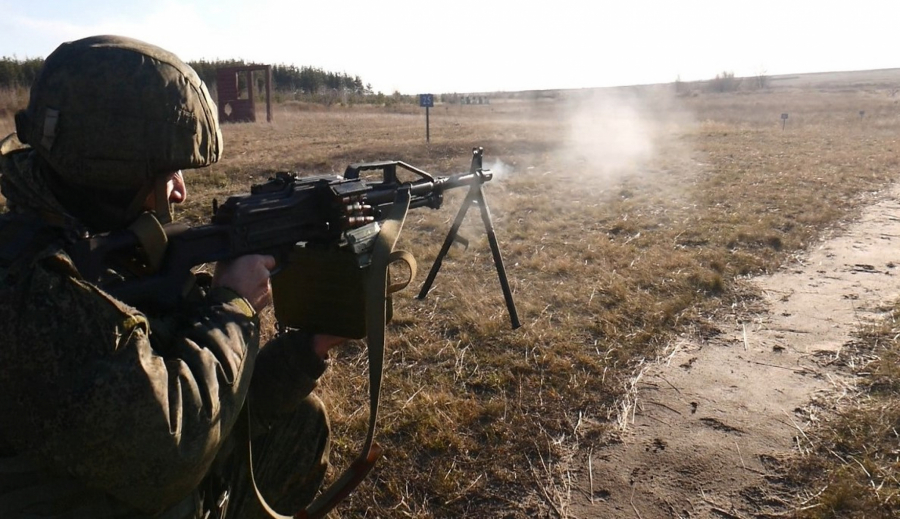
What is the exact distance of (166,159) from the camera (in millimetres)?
1923

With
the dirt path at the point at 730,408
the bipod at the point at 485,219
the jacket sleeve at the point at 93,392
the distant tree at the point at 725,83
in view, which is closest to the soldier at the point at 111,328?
the jacket sleeve at the point at 93,392

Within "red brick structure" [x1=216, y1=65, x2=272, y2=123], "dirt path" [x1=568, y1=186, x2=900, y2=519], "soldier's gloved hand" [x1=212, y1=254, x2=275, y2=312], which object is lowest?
"dirt path" [x1=568, y1=186, x2=900, y2=519]

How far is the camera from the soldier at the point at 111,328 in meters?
1.50

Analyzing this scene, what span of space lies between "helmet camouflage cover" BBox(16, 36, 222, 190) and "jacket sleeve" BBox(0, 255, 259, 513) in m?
0.45

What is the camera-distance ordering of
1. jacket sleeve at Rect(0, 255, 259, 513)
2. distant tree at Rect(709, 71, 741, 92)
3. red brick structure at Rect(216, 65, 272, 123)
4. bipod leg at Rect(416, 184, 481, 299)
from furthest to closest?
distant tree at Rect(709, 71, 741, 92)
red brick structure at Rect(216, 65, 272, 123)
bipod leg at Rect(416, 184, 481, 299)
jacket sleeve at Rect(0, 255, 259, 513)

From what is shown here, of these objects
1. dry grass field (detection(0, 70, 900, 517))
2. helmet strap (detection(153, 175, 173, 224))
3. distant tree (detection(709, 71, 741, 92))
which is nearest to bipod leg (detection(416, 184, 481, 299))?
dry grass field (detection(0, 70, 900, 517))

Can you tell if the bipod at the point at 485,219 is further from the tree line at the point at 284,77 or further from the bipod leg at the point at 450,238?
the tree line at the point at 284,77

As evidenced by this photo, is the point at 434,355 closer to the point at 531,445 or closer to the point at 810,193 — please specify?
the point at 531,445

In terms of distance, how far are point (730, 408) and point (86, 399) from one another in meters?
3.68

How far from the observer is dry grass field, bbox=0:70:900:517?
3.39m

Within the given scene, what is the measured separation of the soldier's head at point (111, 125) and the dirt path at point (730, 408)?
8.02 feet

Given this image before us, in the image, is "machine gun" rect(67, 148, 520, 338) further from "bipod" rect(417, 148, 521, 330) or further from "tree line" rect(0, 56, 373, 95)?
"tree line" rect(0, 56, 373, 95)

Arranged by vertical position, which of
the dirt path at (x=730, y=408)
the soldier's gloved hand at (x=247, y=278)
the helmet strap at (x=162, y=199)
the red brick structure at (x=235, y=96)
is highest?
the red brick structure at (x=235, y=96)

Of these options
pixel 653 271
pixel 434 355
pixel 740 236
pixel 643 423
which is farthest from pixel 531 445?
pixel 740 236
